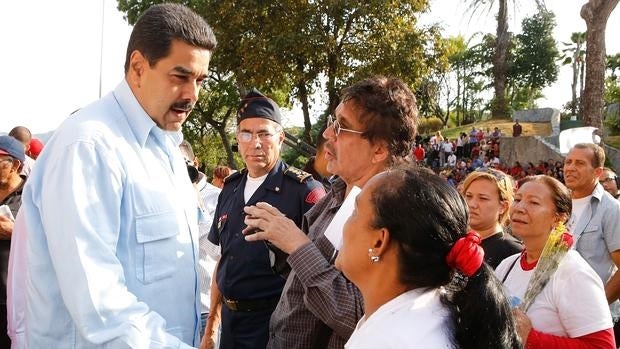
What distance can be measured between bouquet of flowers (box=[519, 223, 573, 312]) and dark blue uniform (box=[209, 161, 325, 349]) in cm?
124

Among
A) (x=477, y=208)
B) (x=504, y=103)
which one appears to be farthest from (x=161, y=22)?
(x=504, y=103)

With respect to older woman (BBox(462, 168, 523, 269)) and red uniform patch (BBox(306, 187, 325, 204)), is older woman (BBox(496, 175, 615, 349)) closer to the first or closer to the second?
older woman (BBox(462, 168, 523, 269))

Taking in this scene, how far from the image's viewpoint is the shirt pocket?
189 cm

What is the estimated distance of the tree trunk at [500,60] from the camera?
29.4 metres

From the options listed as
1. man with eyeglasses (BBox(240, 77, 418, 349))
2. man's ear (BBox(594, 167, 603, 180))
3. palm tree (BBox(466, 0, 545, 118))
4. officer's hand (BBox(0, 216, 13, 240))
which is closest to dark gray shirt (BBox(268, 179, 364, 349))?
man with eyeglasses (BBox(240, 77, 418, 349))

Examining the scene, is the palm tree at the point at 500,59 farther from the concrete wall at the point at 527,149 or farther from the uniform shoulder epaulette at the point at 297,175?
the uniform shoulder epaulette at the point at 297,175

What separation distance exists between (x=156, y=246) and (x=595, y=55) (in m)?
16.0

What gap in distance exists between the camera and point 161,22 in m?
1.98

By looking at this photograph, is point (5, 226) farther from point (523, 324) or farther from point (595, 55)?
point (595, 55)

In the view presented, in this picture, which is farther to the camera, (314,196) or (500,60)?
(500,60)

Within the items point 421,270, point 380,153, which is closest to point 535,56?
point 380,153

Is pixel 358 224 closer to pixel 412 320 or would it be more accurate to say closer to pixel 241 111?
pixel 412 320

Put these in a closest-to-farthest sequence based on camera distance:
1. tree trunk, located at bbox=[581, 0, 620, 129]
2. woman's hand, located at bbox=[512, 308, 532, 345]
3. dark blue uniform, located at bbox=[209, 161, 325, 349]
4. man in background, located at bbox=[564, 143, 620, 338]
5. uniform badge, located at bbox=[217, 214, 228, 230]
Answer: woman's hand, located at bbox=[512, 308, 532, 345]
dark blue uniform, located at bbox=[209, 161, 325, 349]
uniform badge, located at bbox=[217, 214, 228, 230]
man in background, located at bbox=[564, 143, 620, 338]
tree trunk, located at bbox=[581, 0, 620, 129]

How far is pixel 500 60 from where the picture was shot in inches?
1241
